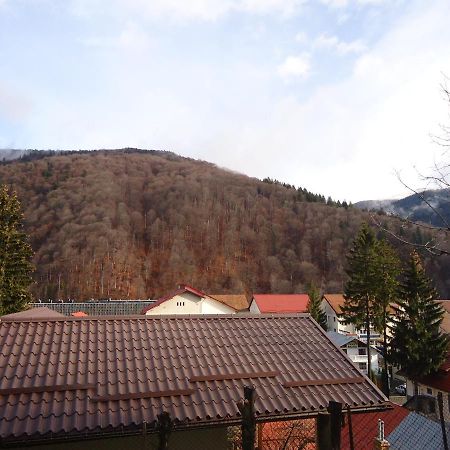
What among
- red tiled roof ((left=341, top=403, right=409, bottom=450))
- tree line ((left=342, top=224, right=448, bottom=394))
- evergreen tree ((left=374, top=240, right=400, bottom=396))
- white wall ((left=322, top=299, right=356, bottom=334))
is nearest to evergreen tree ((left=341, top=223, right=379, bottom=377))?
tree line ((left=342, top=224, right=448, bottom=394))

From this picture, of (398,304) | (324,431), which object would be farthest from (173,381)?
(398,304)

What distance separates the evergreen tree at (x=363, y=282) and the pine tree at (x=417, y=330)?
328cm

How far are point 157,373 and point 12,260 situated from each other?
20721 millimetres

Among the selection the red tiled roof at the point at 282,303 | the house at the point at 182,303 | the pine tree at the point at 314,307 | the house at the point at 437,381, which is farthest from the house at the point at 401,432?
the red tiled roof at the point at 282,303

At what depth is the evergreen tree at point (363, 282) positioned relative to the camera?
30.4 meters

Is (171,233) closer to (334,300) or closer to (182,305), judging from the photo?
(334,300)

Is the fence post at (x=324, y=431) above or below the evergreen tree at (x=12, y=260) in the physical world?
below

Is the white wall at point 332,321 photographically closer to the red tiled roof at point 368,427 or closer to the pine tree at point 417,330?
the pine tree at point 417,330

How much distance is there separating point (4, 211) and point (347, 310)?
2441cm

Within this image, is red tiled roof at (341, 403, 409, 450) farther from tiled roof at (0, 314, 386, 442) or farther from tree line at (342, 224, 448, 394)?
tree line at (342, 224, 448, 394)

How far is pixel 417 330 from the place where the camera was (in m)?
25.0

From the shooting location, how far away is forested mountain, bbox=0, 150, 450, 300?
88.9 metres

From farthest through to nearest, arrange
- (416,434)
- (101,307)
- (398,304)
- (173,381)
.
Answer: (101,307) → (398,304) → (416,434) → (173,381)

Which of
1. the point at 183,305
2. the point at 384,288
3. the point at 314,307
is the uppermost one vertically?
the point at 384,288
